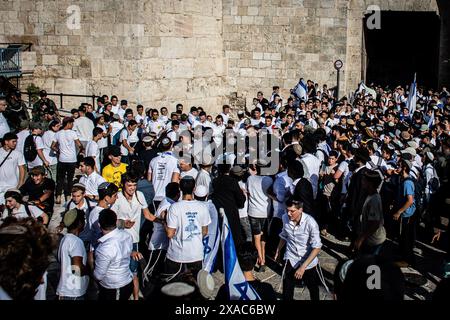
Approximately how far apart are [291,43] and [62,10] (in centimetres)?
795

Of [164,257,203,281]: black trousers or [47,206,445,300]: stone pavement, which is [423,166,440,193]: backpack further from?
[164,257,203,281]: black trousers

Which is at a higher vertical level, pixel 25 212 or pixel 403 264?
pixel 25 212

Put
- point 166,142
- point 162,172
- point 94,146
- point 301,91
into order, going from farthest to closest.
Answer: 1. point 301,91
2. point 94,146
3. point 166,142
4. point 162,172

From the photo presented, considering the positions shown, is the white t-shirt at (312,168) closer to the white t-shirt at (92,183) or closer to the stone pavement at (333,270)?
the stone pavement at (333,270)

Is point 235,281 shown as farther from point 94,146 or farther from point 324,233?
point 94,146

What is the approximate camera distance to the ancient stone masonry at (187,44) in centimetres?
1609

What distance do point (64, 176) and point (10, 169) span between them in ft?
7.32

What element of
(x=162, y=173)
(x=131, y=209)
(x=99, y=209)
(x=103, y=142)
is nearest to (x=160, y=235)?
(x=131, y=209)

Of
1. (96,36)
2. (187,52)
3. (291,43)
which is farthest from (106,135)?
(291,43)

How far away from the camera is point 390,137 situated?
33.0 feet

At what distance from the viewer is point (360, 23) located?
19.3 m

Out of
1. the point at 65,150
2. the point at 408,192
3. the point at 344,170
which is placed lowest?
the point at 408,192

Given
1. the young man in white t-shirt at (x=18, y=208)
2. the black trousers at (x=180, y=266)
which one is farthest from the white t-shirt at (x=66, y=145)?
the black trousers at (x=180, y=266)

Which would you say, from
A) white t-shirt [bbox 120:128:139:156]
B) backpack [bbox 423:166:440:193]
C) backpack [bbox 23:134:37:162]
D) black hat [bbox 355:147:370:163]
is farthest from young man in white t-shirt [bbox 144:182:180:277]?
white t-shirt [bbox 120:128:139:156]
